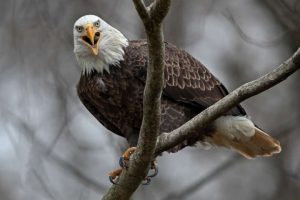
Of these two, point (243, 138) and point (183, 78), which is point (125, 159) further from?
point (243, 138)

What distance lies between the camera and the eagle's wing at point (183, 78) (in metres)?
7.47

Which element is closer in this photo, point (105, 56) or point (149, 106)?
point (149, 106)

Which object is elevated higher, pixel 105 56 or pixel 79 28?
pixel 79 28

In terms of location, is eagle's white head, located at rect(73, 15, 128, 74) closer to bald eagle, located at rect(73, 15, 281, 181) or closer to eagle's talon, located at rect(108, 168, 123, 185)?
bald eagle, located at rect(73, 15, 281, 181)

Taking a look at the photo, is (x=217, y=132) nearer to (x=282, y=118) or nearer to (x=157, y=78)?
(x=157, y=78)

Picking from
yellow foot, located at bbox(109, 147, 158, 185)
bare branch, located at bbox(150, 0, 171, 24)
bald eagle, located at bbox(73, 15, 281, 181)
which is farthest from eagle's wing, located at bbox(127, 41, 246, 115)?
bare branch, located at bbox(150, 0, 171, 24)

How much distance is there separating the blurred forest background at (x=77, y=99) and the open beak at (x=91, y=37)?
209cm

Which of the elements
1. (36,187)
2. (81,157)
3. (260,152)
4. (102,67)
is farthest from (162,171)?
(102,67)

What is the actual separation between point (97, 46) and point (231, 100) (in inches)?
65.9

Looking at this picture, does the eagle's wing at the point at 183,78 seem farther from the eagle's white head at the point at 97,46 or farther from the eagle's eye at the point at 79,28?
the eagle's eye at the point at 79,28

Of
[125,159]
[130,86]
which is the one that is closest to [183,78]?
[130,86]

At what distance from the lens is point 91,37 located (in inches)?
283

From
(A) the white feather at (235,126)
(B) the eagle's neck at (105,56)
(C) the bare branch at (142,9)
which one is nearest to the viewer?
(C) the bare branch at (142,9)

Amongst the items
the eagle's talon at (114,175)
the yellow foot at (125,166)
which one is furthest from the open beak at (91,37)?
the eagle's talon at (114,175)
